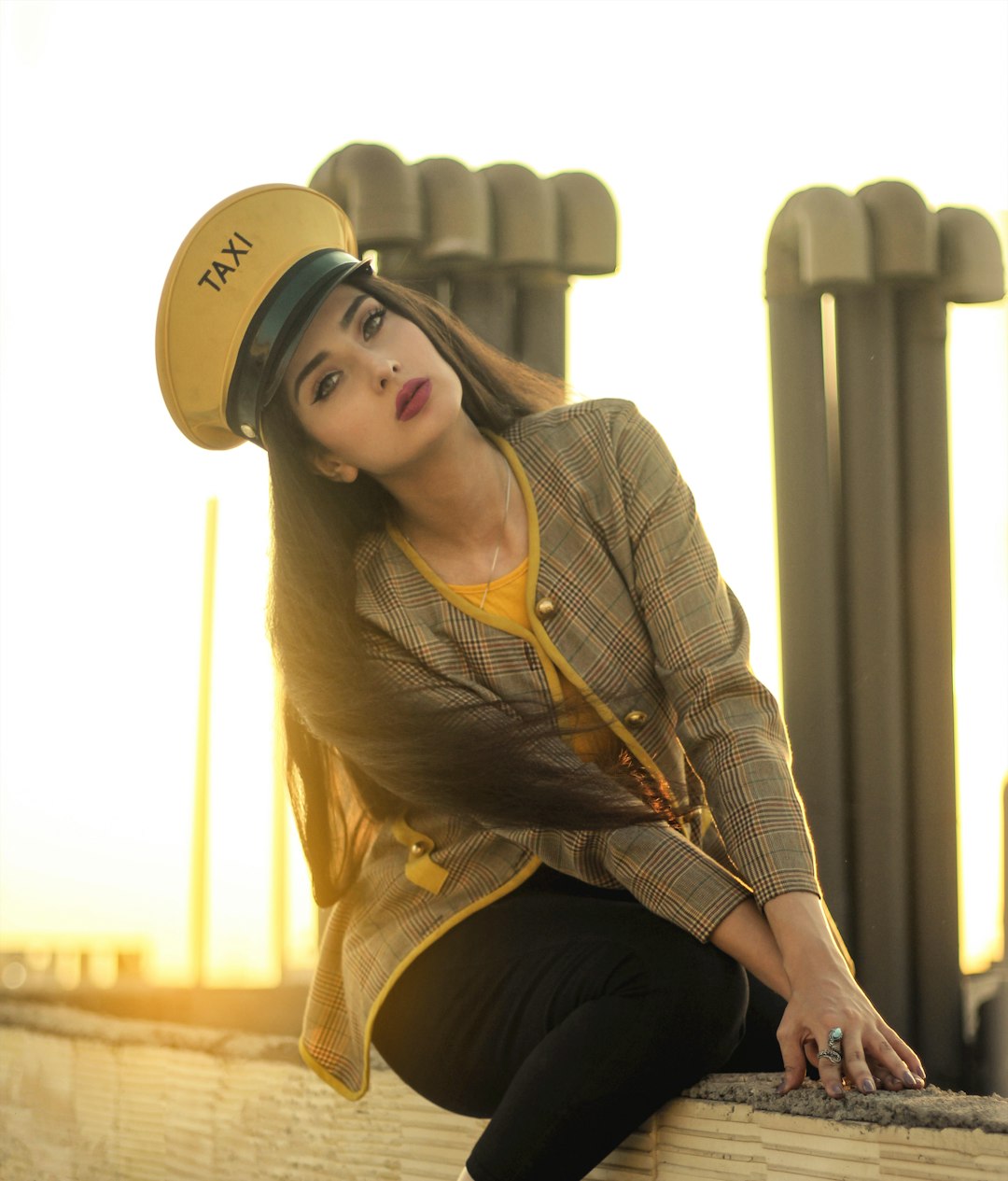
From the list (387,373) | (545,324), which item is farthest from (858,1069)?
(545,324)

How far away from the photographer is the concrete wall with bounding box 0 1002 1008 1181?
1.02 metres

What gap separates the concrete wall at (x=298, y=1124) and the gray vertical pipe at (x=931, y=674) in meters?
0.79

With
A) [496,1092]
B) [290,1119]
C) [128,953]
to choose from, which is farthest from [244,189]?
[128,953]

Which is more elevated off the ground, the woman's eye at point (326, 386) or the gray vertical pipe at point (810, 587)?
the woman's eye at point (326, 386)

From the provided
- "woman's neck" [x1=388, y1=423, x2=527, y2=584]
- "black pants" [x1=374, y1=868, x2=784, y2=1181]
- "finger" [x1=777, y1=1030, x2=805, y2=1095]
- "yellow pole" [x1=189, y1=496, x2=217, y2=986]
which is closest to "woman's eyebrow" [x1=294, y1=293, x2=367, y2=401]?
"woman's neck" [x1=388, y1=423, x2=527, y2=584]

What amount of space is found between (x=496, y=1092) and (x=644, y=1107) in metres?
0.17

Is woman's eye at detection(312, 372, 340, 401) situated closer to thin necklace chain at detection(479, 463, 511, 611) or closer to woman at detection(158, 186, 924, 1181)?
woman at detection(158, 186, 924, 1181)

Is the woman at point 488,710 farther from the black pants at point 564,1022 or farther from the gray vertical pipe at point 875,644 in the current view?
the gray vertical pipe at point 875,644

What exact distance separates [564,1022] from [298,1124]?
2.21ft

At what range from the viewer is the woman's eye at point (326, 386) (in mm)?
1355

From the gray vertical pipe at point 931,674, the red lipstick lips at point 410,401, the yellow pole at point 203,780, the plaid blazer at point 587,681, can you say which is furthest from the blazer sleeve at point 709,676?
the yellow pole at point 203,780

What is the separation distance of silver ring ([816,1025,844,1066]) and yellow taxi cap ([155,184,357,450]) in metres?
0.83

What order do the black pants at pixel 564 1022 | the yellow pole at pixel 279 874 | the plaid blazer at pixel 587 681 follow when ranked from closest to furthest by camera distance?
the black pants at pixel 564 1022
the plaid blazer at pixel 587 681
the yellow pole at pixel 279 874

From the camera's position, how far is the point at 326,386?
136 centimetres
